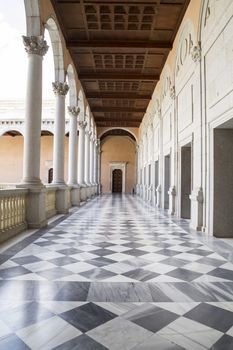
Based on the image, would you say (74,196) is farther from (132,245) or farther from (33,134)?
(132,245)

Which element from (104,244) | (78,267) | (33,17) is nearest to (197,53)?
(33,17)

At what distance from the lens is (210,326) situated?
102 inches

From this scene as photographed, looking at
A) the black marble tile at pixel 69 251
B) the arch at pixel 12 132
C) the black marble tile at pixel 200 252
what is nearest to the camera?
the black marble tile at pixel 69 251

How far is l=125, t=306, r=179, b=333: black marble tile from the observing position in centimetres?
260

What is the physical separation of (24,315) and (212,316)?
1714 mm

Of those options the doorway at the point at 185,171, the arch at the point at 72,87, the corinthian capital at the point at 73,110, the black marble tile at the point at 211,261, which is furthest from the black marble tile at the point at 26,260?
the corinthian capital at the point at 73,110

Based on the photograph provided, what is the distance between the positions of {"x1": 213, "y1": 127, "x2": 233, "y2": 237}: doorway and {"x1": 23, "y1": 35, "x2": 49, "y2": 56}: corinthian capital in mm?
4966

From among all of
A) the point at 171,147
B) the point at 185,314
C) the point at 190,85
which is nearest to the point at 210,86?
the point at 190,85

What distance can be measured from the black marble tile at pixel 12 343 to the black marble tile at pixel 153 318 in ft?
3.06

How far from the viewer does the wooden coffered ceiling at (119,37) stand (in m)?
9.70

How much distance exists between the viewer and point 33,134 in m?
7.93

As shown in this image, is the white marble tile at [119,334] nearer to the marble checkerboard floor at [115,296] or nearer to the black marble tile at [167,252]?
the marble checkerboard floor at [115,296]

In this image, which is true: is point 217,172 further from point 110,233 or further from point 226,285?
point 226,285

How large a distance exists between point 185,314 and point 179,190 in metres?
7.97
